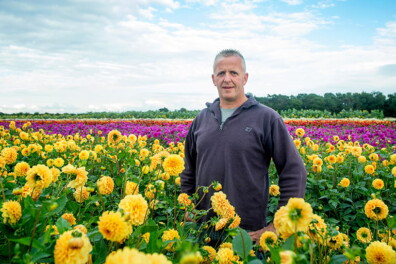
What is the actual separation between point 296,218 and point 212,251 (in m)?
0.69

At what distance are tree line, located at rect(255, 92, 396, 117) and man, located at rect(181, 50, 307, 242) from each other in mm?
39980

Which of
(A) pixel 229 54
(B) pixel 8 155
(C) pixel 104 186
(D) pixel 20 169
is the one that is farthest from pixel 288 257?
(B) pixel 8 155

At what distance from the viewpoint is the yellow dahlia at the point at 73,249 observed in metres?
0.77

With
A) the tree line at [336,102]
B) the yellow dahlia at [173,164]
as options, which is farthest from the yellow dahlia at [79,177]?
the tree line at [336,102]

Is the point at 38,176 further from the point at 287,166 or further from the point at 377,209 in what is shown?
the point at 377,209

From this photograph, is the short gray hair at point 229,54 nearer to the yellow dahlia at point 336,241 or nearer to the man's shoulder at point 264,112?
the man's shoulder at point 264,112

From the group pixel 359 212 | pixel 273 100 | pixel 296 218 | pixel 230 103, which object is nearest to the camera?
pixel 296 218

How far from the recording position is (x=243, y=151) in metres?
2.38

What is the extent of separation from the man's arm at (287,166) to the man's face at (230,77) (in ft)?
1.49

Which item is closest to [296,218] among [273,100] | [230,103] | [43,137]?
[230,103]

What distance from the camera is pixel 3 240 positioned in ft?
4.33

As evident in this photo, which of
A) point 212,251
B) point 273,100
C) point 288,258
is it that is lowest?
point 212,251

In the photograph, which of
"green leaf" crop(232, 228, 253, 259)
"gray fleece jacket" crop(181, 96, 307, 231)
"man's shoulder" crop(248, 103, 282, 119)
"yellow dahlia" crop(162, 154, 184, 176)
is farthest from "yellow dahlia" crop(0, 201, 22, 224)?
"man's shoulder" crop(248, 103, 282, 119)

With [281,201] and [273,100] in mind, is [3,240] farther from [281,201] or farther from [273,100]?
[273,100]
